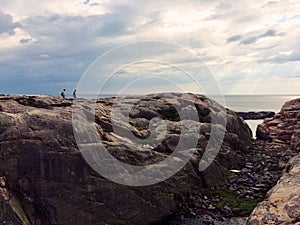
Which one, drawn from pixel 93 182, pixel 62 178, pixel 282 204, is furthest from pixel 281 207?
pixel 62 178

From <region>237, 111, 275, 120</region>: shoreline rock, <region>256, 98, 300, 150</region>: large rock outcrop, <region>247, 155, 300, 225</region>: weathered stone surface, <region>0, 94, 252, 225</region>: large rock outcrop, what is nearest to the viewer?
<region>247, 155, 300, 225</region>: weathered stone surface

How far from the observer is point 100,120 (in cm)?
4141

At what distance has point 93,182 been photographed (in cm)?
3316

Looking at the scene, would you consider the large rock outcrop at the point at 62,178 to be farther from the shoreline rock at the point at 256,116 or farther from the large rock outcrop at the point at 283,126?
the shoreline rock at the point at 256,116

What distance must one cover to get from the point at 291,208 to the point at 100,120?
26166mm

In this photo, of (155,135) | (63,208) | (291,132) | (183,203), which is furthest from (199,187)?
(291,132)

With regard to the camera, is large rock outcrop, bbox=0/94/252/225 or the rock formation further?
large rock outcrop, bbox=0/94/252/225

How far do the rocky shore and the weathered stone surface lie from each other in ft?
1.77

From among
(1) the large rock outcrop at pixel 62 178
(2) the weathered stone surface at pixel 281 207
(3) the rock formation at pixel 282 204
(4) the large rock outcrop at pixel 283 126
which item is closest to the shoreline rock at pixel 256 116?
(4) the large rock outcrop at pixel 283 126

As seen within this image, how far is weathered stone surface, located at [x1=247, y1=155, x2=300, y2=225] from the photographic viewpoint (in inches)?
794

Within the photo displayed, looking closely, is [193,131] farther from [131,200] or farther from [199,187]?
[131,200]

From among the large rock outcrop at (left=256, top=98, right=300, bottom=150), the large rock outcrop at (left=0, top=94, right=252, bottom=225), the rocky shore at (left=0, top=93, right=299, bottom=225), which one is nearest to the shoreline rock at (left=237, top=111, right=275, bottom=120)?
the large rock outcrop at (left=256, top=98, right=300, bottom=150)

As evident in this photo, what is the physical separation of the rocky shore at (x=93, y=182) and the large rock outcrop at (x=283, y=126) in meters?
25.4

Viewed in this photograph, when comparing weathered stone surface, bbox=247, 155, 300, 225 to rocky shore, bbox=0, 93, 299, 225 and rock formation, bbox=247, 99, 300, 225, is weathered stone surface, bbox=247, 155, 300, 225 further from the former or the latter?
rocky shore, bbox=0, 93, 299, 225
